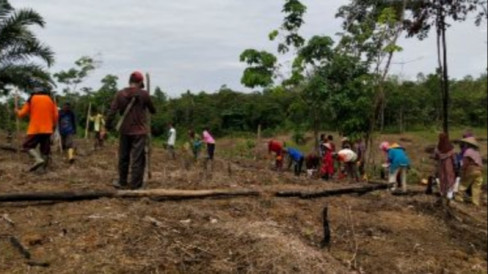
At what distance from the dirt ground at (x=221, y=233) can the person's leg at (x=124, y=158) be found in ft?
1.62

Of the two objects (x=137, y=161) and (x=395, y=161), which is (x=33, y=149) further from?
(x=395, y=161)

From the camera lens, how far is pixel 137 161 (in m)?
8.70

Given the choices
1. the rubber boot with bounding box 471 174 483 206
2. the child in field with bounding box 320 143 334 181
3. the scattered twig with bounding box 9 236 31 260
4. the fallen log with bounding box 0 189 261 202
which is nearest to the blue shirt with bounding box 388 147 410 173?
the rubber boot with bounding box 471 174 483 206

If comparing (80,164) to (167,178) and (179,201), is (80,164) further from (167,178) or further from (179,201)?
(179,201)

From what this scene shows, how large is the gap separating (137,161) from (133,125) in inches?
19.6

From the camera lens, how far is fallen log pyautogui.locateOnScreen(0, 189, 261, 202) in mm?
7605

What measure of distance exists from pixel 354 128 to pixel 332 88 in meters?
1.18

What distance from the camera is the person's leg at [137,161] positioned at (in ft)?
28.5

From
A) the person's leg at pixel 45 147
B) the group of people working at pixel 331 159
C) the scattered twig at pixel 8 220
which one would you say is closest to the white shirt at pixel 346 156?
the group of people working at pixel 331 159

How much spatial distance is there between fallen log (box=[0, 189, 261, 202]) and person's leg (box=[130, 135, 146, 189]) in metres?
0.37

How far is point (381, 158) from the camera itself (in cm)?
2745

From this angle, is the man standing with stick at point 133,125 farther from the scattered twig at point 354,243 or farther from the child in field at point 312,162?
the child in field at point 312,162

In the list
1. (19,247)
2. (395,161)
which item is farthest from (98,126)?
(19,247)

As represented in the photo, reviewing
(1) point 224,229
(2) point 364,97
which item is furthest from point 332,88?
(1) point 224,229
